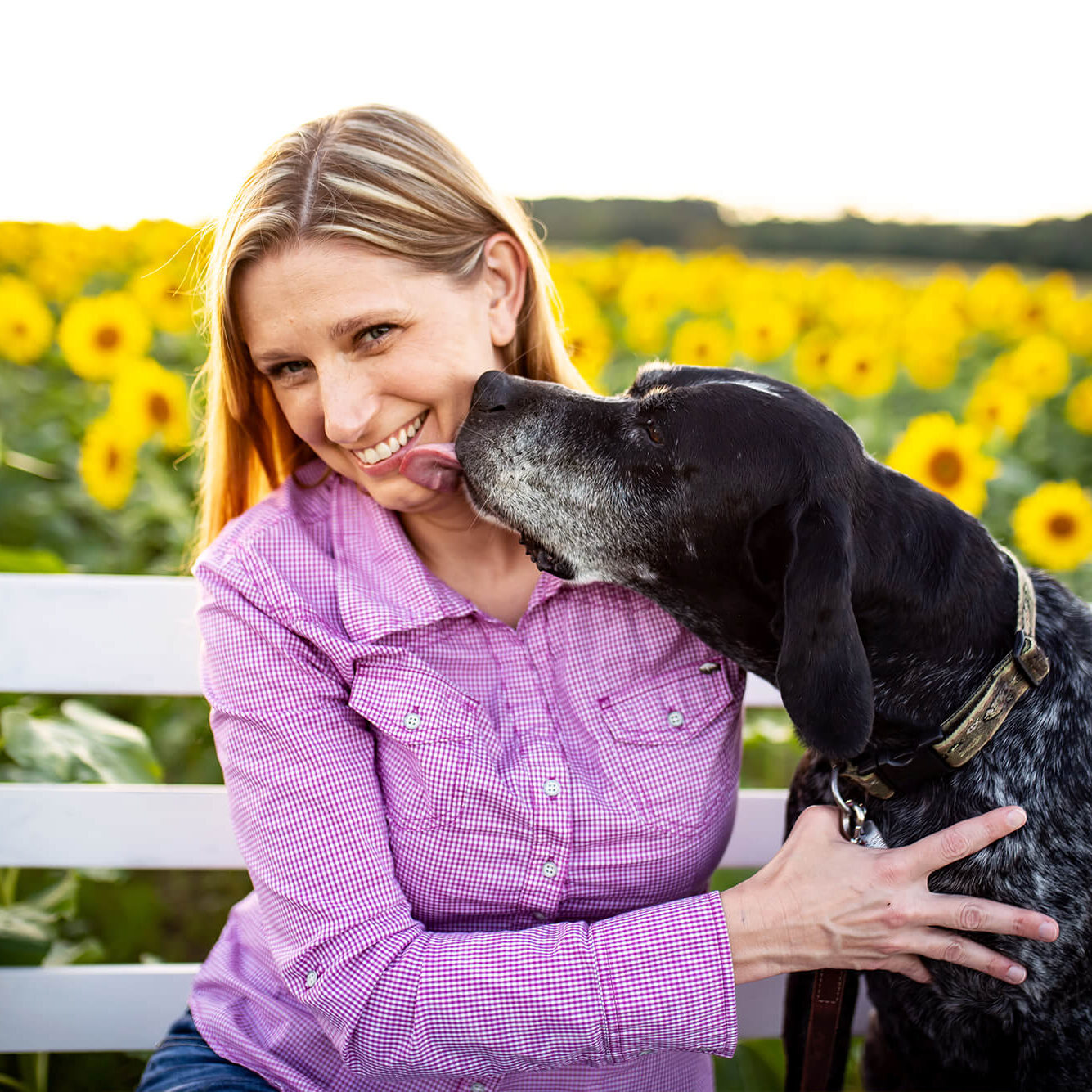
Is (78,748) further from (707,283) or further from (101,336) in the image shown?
(707,283)

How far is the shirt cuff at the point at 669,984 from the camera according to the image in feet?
5.96

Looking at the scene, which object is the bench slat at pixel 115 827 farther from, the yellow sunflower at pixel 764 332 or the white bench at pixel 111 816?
the yellow sunflower at pixel 764 332

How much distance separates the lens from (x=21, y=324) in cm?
475

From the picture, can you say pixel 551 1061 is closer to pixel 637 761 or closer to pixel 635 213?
pixel 637 761

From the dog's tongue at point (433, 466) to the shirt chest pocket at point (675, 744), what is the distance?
592 millimetres

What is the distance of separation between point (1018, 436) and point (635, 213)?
5.95 metres

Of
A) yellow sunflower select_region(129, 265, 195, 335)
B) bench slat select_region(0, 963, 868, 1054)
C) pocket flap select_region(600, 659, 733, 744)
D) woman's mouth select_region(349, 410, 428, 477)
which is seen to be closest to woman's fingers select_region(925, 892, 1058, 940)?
pocket flap select_region(600, 659, 733, 744)

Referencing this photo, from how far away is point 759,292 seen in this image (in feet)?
18.0

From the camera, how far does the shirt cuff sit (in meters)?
1.82

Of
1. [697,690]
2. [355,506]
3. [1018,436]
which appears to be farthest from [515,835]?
[1018,436]

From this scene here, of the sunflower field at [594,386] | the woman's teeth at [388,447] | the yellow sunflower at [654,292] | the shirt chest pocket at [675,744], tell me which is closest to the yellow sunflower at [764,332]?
the sunflower field at [594,386]

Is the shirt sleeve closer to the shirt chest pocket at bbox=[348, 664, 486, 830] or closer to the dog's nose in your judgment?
the shirt chest pocket at bbox=[348, 664, 486, 830]

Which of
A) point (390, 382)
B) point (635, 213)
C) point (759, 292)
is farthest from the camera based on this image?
point (635, 213)

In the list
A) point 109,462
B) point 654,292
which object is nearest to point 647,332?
point 654,292
